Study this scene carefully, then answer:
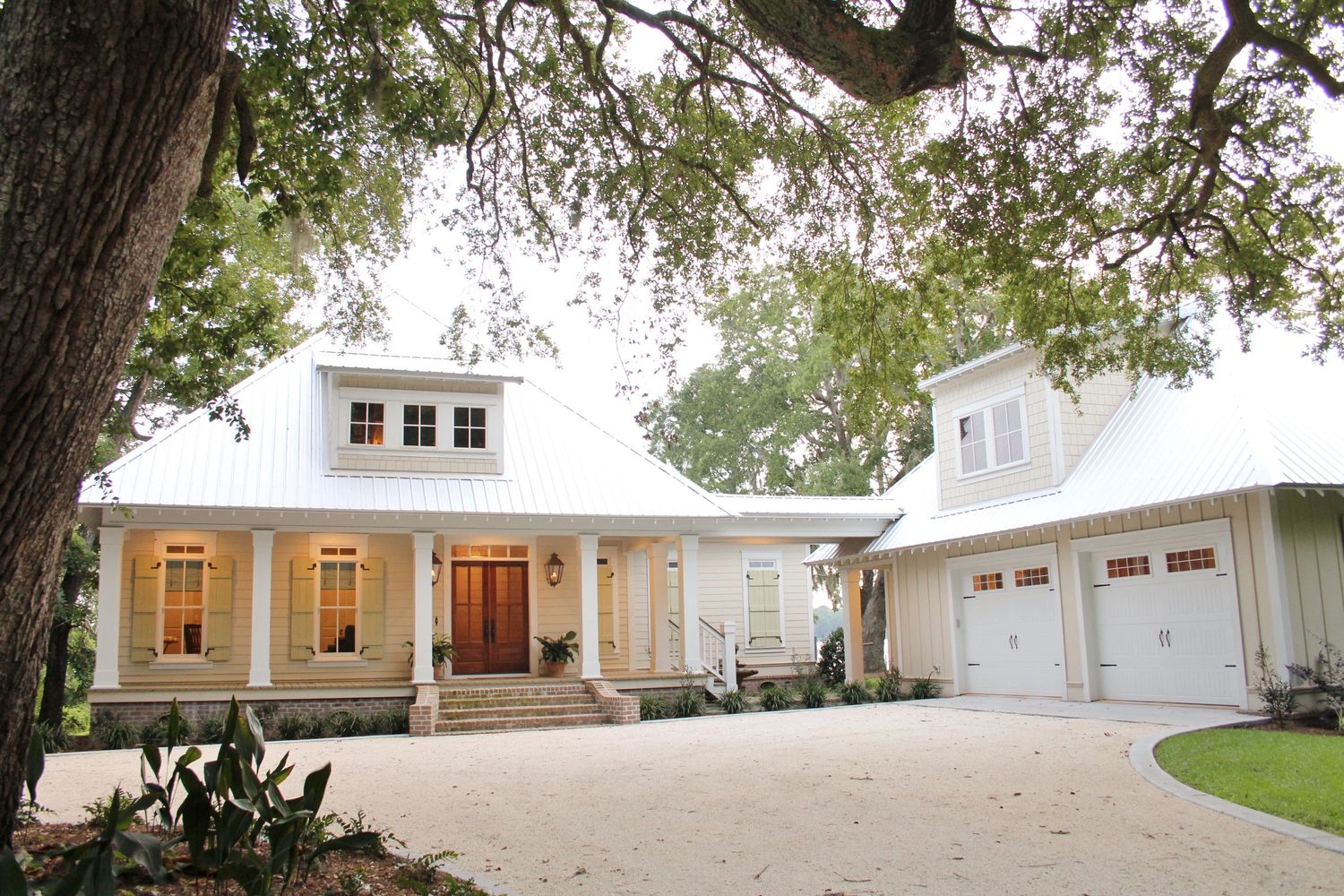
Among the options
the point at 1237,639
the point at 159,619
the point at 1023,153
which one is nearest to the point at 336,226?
the point at 1023,153

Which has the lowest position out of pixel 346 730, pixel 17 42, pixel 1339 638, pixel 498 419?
pixel 346 730

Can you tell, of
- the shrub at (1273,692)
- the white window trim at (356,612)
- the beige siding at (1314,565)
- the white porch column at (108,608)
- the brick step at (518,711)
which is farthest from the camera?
the white window trim at (356,612)

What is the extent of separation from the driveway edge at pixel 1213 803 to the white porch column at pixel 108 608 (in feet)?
41.6

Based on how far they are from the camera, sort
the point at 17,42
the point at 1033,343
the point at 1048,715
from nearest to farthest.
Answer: the point at 17,42, the point at 1033,343, the point at 1048,715

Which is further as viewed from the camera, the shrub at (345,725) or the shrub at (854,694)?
the shrub at (854,694)

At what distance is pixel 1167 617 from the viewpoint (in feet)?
42.9

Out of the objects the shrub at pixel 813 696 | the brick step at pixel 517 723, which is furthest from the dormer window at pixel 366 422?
the shrub at pixel 813 696

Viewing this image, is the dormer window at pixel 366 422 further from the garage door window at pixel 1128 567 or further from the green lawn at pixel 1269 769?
the green lawn at pixel 1269 769

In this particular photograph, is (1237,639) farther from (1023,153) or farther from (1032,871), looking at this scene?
(1032,871)

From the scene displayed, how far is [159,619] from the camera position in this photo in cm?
1519

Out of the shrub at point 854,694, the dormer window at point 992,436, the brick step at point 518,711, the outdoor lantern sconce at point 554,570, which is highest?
the dormer window at point 992,436

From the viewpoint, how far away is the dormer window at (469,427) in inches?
671

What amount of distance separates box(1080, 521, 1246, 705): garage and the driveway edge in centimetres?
304

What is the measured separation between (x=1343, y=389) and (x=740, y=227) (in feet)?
27.1
